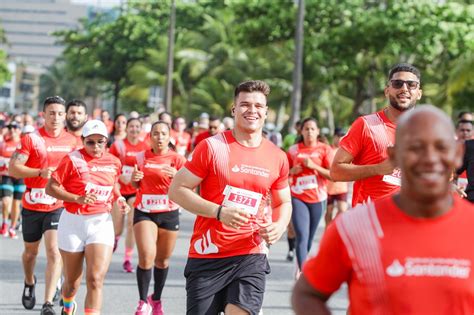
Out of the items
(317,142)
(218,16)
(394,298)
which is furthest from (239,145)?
(218,16)

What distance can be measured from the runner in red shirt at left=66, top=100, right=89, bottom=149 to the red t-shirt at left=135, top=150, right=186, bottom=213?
30.6 inches

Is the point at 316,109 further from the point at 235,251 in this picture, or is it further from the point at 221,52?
the point at 235,251

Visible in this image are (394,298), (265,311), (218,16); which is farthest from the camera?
(218,16)

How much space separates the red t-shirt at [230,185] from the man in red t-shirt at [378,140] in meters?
0.61

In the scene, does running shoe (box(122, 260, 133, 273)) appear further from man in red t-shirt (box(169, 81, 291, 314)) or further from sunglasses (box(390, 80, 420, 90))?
sunglasses (box(390, 80, 420, 90))

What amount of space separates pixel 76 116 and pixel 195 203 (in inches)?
165

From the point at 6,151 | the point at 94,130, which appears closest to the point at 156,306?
the point at 94,130

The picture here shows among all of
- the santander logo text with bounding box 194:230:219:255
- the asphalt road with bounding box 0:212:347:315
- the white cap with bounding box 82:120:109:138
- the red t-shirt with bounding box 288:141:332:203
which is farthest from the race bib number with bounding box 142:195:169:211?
the santander logo text with bounding box 194:230:219:255

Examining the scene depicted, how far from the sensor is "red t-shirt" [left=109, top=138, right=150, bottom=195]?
44.6 feet

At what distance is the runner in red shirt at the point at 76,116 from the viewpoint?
32.8 ft

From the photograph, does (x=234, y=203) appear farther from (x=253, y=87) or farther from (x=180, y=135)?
(x=180, y=135)

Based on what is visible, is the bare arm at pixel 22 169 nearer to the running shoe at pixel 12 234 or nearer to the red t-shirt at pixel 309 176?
the red t-shirt at pixel 309 176

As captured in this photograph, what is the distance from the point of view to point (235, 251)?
20.9 feet

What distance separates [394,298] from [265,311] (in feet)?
22.3
